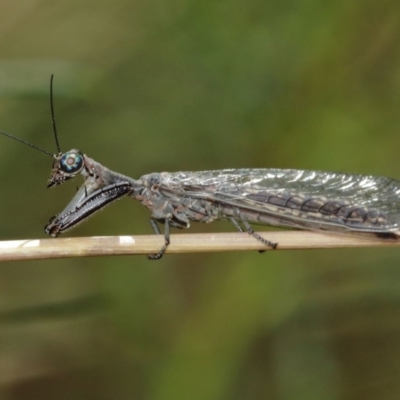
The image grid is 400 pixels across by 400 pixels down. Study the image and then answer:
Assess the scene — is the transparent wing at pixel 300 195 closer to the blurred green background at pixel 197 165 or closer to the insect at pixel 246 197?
the insect at pixel 246 197

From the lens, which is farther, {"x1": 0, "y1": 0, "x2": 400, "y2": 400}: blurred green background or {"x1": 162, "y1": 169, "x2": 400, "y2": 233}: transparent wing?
{"x1": 0, "y1": 0, "x2": 400, "y2": 400}: blurred green background

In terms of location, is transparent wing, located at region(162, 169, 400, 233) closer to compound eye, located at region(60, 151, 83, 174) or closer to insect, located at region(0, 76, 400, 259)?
insect, located at region(0, 76, 400, 259)

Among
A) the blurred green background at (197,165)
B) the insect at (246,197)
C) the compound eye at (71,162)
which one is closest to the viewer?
the insect at (246,197)

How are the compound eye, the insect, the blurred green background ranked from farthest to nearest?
the blurred green background
the compound eye
the insect

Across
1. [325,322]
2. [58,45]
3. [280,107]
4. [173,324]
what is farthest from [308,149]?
[58,45]

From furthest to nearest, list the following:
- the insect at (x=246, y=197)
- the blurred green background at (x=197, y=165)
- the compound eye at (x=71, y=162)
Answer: the blurred green background at (x=197, y=165) → the compound eye at (x=71, y=162) → the insect at (x=246, y=197)

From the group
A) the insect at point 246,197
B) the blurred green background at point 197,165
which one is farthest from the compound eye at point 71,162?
the blurred green background at point 197,165

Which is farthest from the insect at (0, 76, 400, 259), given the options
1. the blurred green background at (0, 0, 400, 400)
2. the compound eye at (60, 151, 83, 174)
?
the blurred green background at (0, 0, 400, 400)

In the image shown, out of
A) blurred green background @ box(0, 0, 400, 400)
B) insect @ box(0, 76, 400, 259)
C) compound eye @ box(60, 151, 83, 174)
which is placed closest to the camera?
insect @ box(0, 76, 400, 259)

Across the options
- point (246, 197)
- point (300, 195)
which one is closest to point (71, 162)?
point (246, 197)
